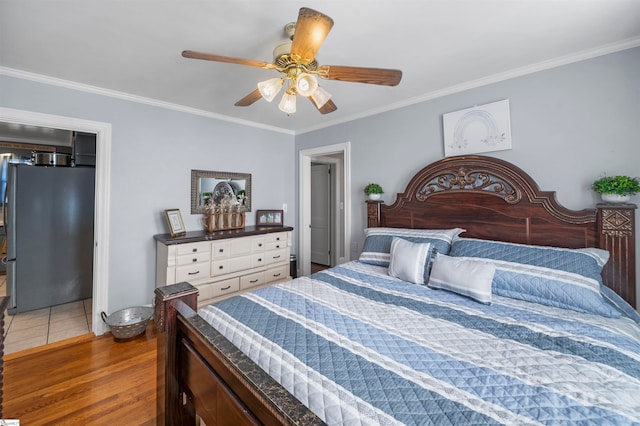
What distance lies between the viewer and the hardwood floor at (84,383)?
5.47ft

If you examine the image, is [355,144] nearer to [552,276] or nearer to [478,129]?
[478,129]

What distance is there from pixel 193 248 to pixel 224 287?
61 cm

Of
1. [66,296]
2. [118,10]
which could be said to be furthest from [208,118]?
[66,296]

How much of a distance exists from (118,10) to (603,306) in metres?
3.26

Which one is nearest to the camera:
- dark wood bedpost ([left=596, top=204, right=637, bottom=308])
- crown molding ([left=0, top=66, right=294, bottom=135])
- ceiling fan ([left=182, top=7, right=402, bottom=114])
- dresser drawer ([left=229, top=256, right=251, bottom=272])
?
ceiling fan ([left=182, top=7, right=402, bottom=114])

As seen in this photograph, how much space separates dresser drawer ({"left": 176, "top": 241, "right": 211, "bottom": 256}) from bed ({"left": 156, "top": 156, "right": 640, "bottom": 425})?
1.41 meters

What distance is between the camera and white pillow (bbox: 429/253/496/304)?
1639mm

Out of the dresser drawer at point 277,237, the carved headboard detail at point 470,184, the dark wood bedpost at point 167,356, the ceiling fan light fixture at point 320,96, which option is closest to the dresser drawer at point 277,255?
the dresser drawer at point 277,237

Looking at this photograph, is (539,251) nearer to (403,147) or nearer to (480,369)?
(480,369)

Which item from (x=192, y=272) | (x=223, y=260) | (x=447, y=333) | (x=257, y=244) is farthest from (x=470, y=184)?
(x=192, y=272)

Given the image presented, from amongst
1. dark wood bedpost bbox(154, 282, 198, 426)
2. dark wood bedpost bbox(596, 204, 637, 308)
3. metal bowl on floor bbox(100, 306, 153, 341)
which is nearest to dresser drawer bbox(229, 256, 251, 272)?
metal bowl on floor bbox(100, 306, 153, 341)

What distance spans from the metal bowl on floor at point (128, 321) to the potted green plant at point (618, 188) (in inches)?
158

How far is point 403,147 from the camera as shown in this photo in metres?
2.98

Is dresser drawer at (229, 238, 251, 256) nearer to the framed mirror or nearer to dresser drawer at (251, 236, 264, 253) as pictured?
dresser drawer at (251, 236, 264, 253)
